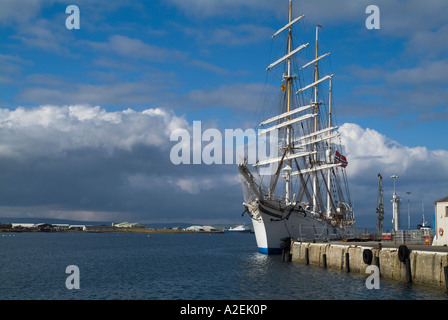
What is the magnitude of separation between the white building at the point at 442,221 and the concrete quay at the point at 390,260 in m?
3.57

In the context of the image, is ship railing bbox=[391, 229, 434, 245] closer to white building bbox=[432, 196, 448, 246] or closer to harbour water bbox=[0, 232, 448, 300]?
white building bbox=[432, 196, 448, 246]

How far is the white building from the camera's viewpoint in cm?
4062

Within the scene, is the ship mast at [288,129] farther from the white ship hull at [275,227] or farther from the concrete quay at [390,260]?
the concrete quay at [390,260]

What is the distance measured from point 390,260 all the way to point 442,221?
34.9ft

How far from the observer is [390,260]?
112 ft

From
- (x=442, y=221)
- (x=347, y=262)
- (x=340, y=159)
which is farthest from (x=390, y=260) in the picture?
(x=340, y=159)

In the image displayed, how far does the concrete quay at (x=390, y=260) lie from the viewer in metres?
29.5

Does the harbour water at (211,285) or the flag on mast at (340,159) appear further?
the flag on mast at (340,159)

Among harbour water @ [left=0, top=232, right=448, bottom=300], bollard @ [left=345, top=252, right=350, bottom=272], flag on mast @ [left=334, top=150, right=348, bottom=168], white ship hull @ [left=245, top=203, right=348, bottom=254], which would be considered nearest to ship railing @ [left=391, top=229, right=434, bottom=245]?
white ship hull @ [left=245, top=203, right=348, bottom=254]

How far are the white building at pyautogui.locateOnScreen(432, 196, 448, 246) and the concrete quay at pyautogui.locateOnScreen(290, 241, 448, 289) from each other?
357 cm

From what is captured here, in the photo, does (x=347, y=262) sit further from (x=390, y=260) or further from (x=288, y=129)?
(x=288, y=129)

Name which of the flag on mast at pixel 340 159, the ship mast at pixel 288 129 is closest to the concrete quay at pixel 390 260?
the ship mast at pixel 288 129
